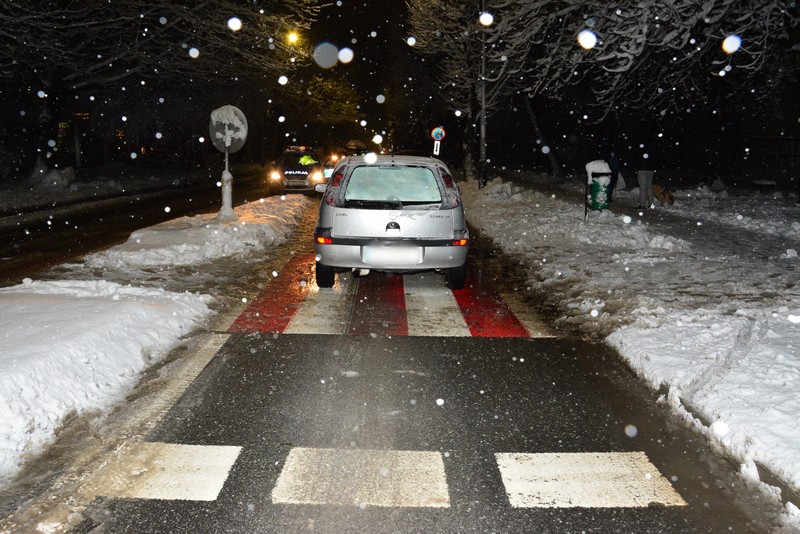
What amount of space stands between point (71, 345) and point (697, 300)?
6.60 m

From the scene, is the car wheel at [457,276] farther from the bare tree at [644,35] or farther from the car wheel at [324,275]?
the bare tree at [644,35]

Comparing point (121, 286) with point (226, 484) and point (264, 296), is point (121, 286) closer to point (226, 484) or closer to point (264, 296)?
point (264, 296)

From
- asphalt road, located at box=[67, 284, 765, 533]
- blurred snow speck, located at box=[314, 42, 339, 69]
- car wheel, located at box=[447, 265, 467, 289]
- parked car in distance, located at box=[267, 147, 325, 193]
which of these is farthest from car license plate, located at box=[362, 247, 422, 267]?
blurred snow speck, located at box=[314, 42, 339, 69]

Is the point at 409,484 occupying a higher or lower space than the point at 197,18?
lower

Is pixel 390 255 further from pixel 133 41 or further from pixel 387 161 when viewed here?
pixel 133 41

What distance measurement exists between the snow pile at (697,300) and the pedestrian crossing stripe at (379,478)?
2.73 ft

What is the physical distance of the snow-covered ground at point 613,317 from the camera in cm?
459

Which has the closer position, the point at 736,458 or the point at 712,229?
the point at 736,458

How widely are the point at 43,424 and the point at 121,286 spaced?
3852 mm

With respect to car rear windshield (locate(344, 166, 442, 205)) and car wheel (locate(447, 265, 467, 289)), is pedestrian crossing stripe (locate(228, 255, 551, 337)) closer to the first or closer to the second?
car wheel (locate(447, 265, 467, 289))

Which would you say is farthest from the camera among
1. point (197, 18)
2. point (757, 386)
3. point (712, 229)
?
point (197, 18)

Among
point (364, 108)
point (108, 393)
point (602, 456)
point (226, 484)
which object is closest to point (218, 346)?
point (108, 393)

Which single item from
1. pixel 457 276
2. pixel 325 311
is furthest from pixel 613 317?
pixel 325 311

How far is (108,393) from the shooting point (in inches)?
205
